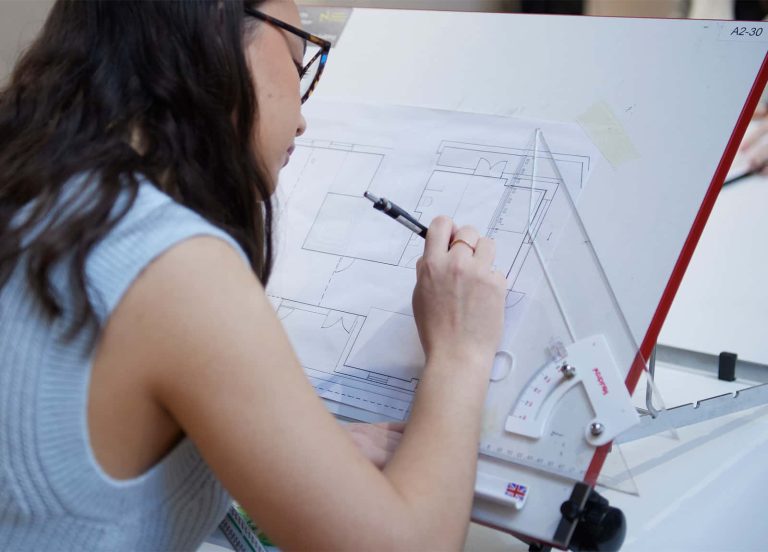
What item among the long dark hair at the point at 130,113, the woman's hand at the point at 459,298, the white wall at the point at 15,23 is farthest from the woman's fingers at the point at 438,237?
the white wall at the point at 15,23

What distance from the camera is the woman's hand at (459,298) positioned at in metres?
0.83

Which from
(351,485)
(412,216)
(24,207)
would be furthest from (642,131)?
(24,207)

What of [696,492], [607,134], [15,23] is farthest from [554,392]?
[15,23]

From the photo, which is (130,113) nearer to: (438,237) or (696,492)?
(438,237)

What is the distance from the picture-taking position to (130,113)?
703 mm

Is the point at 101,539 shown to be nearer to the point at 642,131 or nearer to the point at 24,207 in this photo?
the point at 24,207

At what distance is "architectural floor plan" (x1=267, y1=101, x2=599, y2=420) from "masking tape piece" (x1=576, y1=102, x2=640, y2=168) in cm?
1

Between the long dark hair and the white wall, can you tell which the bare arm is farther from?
the white wall

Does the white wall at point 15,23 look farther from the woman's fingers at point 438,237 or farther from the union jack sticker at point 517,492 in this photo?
the union jack sticker at point 517,492

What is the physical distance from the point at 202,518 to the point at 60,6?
0.53 meters

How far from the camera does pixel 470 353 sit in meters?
0.82

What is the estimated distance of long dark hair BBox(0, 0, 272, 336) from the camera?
663 mm

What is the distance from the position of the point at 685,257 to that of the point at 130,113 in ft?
2.02

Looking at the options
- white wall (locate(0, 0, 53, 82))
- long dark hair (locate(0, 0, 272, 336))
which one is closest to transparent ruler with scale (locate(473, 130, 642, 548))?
long dark hair (locate(0, 0, 272, 336))
